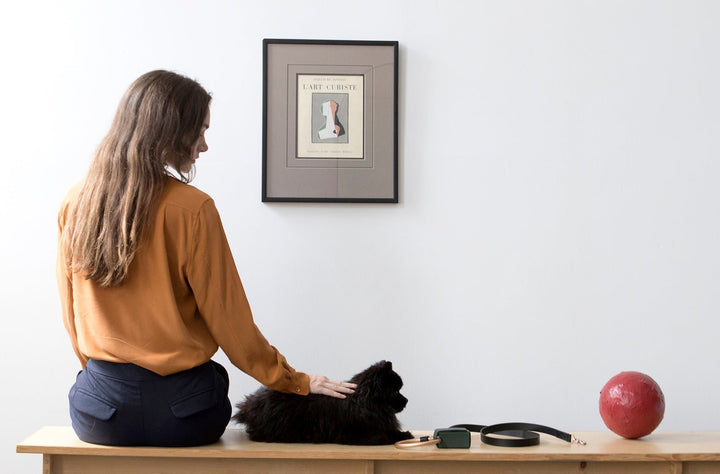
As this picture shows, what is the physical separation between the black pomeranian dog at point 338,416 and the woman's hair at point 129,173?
1.65 ft

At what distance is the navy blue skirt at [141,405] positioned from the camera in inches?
66.5

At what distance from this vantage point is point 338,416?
1.81 meters

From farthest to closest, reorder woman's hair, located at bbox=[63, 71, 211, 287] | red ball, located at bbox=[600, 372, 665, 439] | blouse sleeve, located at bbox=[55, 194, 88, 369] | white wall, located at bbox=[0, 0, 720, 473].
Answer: white wall, located at bbox=[0, 0, 720, 473] → red ball, located at bbox=[600, 372, 665, 439] → blouse sleeve, located at bbox=[55, 194, 88, 369] → woman's hair, located at bbox=[63, 71, 211, 287]

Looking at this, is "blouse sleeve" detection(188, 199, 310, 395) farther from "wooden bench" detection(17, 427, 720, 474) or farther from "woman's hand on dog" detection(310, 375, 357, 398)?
"wooden bench" detection(17, 427, 720, 474)

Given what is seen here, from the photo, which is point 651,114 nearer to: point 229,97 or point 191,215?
→ point 229,97

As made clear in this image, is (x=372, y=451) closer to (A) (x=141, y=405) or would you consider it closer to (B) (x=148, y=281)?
(A) (x=141, y=405)

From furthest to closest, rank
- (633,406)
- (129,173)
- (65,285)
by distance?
(633,406)
(65,285)
(129,173)

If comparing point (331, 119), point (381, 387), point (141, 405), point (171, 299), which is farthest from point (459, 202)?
point (141, 405)

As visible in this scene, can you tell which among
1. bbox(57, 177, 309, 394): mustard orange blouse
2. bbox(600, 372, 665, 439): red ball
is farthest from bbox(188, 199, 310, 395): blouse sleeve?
bbox(600, 372, 665, 439): red ball

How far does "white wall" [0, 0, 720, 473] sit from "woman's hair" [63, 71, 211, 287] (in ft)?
2.10

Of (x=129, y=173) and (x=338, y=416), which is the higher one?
(x=129, y=173)

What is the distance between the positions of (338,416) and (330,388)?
0.23ft

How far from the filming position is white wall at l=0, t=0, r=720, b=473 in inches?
93.7

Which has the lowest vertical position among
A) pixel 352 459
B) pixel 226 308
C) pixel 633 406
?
pixel 352 459
